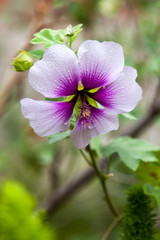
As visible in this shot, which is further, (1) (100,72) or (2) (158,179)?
(2) (158,179)

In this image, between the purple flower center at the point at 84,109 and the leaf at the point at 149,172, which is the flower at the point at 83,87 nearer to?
the purple flower center at the point at 84,109

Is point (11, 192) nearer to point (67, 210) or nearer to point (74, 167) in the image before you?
point (67, 210)

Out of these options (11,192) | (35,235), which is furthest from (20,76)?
(35,235)

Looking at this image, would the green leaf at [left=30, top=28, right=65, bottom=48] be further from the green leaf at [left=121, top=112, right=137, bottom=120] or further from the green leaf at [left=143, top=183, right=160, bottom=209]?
the green leaf at [left=143, top=183, right=160, bottom=209]

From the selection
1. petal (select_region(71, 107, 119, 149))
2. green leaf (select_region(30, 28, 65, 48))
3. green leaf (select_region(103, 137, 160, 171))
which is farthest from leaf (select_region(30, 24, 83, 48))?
green leaf (select_region(103, 137, 160, 171))

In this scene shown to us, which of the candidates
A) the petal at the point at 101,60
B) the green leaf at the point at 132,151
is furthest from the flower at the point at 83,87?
the green leaf at the point at 132,151

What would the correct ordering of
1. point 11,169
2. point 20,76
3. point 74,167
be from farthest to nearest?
point 74,167 < point 11,169 < point 20,76

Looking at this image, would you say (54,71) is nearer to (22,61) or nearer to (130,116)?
(22,61)
